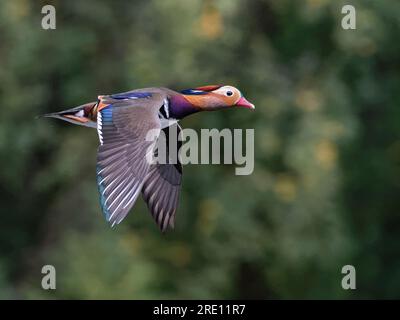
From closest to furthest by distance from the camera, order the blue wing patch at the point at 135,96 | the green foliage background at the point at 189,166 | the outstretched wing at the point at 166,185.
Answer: the blue wing patch at the point at 135,96, the outstretched wing at the point at 166,185, the green foliage background at the point at 189,166

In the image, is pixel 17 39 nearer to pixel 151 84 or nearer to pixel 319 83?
pixel 151 84

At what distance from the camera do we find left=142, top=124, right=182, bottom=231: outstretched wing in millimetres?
6930

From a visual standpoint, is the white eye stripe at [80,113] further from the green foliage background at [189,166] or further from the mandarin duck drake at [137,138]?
the green foliage background at [189,166]

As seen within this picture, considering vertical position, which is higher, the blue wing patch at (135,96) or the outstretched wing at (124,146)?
the blue wing patch at (135,96)

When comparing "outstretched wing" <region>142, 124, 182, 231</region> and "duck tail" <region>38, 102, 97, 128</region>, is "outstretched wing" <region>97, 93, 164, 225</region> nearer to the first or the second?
"duck tail" <region>38, 102, 97, 128</region>

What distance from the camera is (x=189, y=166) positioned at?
1228 cm

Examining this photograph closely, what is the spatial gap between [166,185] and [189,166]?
526cm

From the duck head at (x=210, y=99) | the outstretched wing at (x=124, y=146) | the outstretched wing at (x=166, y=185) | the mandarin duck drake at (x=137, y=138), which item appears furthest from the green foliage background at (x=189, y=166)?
the outstretched wing at (x=124, y=146)

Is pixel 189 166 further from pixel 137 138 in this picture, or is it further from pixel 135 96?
pixel 137 138

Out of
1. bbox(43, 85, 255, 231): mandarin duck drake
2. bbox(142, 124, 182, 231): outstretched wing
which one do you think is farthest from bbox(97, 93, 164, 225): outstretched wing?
bbox(142, 124, 182, 231): outstretched wing

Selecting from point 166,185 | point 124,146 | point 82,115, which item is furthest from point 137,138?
A: point 166,185

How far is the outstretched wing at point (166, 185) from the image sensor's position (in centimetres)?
693
